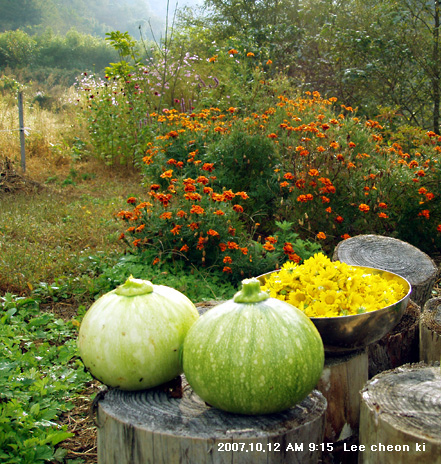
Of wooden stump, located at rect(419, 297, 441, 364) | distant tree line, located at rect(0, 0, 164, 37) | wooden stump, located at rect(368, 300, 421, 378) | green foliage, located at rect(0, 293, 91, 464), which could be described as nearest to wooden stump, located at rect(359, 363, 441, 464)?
wooden stump, located at rect(419, 297, 441, 364)

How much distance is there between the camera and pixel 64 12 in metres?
55.5

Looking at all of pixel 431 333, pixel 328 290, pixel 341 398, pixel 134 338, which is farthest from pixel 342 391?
pixel 134 338

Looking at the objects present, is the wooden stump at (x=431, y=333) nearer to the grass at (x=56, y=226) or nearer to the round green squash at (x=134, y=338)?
the round green squash at (x=134, y=338)

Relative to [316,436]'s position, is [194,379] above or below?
above

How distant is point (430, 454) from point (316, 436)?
32 cm

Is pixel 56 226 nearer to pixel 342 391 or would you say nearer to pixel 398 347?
pixel 398 347

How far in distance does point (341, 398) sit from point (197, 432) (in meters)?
0.84

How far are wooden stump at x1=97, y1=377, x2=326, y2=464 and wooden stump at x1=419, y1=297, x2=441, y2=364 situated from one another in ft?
3.01

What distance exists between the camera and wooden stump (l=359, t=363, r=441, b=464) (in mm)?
1345

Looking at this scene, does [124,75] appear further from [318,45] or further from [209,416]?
[209,416]

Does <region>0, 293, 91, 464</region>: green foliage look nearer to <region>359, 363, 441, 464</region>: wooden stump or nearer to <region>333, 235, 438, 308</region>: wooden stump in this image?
<region>359, 363, 441, 464</region>: wooden stump

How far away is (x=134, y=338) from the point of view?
143cm

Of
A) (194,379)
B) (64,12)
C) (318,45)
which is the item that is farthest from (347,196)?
(64,12)

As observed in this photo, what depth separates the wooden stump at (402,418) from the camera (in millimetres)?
1345
